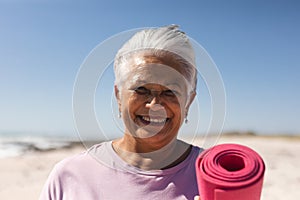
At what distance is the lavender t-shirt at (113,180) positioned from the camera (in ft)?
5.70

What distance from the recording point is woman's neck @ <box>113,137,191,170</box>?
1.83m

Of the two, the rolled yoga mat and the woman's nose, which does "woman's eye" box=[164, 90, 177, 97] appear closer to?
the woman's nose

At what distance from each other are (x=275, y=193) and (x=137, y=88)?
187 inches

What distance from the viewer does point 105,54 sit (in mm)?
1756

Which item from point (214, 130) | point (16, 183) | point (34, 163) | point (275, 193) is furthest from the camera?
point (34, 163)

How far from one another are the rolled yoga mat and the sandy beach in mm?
3233

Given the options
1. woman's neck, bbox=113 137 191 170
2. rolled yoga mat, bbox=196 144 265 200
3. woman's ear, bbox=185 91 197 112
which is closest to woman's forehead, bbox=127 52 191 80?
woman's ear, bbox=185 91 197 112

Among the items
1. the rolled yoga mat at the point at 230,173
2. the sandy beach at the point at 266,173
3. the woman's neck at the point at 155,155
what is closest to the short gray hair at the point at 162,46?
the woman's neck at the point at 155,155

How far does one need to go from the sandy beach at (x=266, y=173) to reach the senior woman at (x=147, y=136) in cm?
261

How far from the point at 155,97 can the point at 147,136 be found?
0.62 feet

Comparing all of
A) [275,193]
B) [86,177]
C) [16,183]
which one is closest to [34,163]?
[16,183]

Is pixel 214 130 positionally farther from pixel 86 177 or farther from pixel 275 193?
pixel 275 193

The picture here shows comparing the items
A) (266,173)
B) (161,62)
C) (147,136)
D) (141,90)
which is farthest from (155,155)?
(266,173)

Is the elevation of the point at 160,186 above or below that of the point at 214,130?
below
